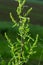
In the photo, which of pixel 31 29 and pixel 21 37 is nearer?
pixel 21 37

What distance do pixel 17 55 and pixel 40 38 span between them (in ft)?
79.9

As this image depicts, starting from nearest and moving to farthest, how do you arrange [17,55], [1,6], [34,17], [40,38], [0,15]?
1. [17,55]
2. [40,38]
3. [0,15]
4. [34,17]
5. [1,6]

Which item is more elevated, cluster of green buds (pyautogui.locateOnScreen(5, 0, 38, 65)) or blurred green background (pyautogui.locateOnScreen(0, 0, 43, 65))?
cluster of green buds (pyautogui.locateOnScreen(5, 0, 38, 65))

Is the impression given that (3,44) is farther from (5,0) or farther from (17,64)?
(5,0)

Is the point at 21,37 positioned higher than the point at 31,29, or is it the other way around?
the point at 21,37

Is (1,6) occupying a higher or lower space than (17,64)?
lower

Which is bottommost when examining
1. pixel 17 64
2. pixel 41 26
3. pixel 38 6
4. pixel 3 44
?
pixel 38 6

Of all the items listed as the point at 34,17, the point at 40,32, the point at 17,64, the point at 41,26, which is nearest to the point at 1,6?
the point at 34,17

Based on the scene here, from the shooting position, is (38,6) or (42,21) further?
(38,6)

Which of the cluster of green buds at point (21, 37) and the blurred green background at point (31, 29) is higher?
the cluster of green buds at point (21, 37)

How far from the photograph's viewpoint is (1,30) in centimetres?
3228

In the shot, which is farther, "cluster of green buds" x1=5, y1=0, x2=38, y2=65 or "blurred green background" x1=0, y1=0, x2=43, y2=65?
"blurred green background" x1=0, y1=0, x2=43, y2=65

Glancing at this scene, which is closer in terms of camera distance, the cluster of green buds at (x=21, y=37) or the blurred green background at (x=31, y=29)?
the cluster of green buds at (x=21, y=37)

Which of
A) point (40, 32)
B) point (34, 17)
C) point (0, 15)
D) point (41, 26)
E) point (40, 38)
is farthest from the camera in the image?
point (34, 17)
